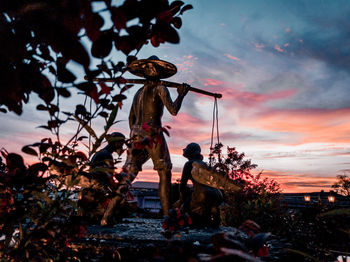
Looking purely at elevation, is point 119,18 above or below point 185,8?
below

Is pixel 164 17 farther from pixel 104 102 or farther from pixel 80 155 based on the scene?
pixel 80 155

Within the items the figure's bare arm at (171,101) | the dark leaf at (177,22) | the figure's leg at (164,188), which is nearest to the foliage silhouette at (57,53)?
the dark leaf at (177,22)

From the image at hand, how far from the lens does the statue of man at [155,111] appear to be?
3955 millimetres

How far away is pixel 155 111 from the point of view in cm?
417

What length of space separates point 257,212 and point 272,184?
2958mm

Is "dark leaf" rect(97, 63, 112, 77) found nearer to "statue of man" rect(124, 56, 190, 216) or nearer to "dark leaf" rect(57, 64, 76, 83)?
"dark leaf" rect(57, 64, 76, 83)

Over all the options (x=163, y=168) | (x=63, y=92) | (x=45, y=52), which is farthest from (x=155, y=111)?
(x=63, y=92)

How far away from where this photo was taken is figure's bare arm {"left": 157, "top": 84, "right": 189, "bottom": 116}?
3.88 metres

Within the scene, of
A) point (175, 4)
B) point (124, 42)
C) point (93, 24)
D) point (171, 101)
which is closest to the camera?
point (93, 24)

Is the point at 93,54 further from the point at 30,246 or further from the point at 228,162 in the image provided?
the point at 228,162

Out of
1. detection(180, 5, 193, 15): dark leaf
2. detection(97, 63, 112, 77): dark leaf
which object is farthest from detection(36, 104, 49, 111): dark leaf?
detection(180, 5, 193, 15): dark leaf

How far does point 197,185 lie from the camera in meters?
3.73

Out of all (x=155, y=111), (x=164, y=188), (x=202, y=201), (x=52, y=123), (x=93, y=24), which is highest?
(x=155, y=111)

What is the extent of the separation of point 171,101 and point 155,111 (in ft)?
1.28
